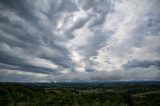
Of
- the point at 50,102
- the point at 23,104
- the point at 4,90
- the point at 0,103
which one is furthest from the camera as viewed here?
the point at 4,90

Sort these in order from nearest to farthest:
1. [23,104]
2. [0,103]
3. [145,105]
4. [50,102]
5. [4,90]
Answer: [0,103] → [23,104] → [50,102] → [4,90] → [145,105]

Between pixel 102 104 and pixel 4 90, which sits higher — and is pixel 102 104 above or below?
below

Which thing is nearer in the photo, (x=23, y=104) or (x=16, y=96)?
(x=23, y=104)

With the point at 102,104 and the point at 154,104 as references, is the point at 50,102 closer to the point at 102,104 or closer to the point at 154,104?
the point at 102,104

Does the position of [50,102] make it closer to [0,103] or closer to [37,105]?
[37,105]

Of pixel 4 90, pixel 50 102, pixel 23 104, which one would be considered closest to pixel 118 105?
pixel 50 102

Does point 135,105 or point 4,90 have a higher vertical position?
point 4,90

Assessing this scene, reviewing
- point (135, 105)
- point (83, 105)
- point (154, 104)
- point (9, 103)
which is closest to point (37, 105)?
point (9, 103)

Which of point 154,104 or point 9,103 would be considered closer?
point 9,103

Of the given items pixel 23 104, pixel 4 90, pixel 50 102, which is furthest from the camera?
pixel 4 90
